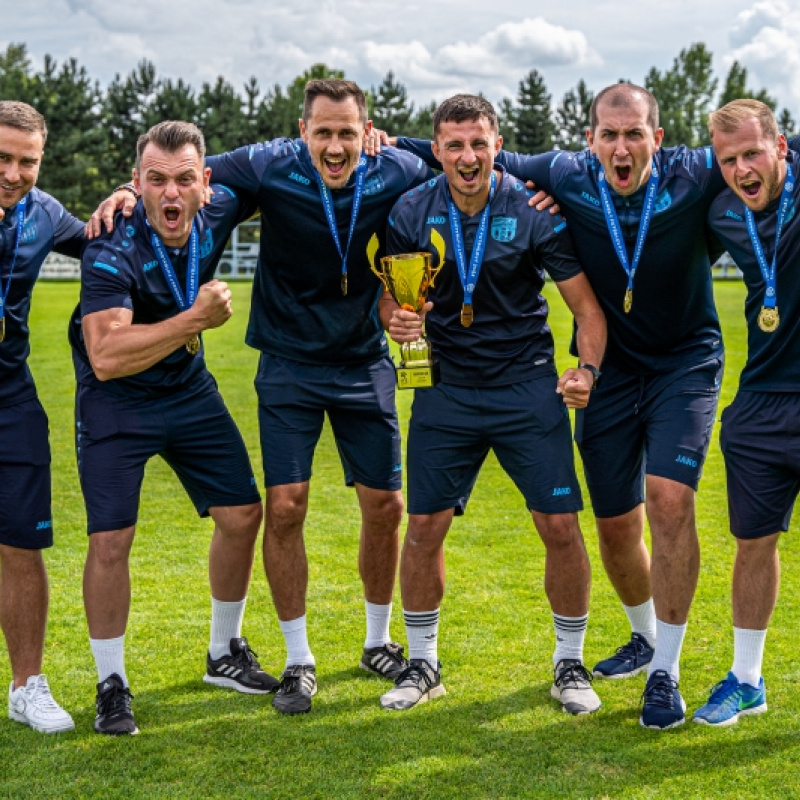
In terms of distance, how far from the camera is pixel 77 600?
6.51 metres

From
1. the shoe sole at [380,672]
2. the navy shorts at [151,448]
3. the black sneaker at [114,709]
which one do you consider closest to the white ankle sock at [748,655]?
the shoe sole at [380,672]

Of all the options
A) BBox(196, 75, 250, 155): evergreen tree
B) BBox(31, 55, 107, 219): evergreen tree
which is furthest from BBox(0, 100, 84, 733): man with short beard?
BBox(196, 75, 250, 155): evergreen tree

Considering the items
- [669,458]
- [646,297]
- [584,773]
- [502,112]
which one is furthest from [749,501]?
[502,112]

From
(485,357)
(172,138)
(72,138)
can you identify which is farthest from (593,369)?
(72,138)

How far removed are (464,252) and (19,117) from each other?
1984 mm

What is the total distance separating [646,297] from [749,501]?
3.29 feet

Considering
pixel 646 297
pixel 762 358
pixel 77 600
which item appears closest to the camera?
pixel 762 358

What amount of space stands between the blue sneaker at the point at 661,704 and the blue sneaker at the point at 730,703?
10 cm

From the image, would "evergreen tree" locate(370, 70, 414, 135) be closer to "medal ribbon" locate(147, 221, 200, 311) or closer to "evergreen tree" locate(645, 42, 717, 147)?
"evergreen tree" locate(645, 42, 717, 147)

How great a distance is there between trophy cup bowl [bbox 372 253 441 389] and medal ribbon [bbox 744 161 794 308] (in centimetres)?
132

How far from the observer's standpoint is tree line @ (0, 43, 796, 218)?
2212 inches

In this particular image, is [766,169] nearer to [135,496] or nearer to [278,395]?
[278,395]

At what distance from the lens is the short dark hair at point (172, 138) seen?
15.6 ft

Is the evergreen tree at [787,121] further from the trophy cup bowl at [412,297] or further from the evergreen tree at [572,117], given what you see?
the trophy cup bowl at [412,297]
